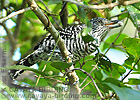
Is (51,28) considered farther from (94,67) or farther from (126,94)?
(126,94)

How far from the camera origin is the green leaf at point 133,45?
1700 millimetres

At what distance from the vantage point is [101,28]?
134 inches

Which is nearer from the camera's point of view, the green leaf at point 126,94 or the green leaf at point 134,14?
the green leaf at point 126,94

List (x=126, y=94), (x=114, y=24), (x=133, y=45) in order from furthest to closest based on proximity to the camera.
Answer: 1. (x=114, y=24)
2. (x=133, y=45)
3. (x=126, y=94)

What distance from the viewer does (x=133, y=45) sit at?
5.63 feet

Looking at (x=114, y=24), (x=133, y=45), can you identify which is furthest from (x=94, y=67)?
(x=114, y=24)

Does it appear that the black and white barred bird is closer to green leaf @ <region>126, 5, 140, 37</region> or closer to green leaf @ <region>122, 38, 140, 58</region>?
green leaf @ <region>126, 5, 140, 37</region>

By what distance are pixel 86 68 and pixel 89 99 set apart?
13.2 inches

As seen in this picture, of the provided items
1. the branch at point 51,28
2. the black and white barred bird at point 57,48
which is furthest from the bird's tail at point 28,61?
the branch at point 51,28

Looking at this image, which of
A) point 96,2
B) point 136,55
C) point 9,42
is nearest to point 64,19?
point 96,2

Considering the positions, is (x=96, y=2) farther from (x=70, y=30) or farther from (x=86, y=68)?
(x=86, y=68)

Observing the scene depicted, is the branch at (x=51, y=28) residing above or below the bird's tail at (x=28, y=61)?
above

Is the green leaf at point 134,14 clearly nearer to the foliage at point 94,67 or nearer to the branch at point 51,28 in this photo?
the foliage at point 94,67

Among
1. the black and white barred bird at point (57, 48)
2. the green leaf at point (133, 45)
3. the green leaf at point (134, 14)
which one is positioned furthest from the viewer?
the black and white barred bird at point (57, 48)
